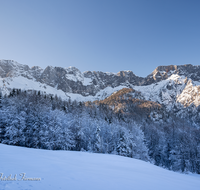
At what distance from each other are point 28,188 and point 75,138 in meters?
28.7

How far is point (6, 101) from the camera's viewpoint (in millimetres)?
32000

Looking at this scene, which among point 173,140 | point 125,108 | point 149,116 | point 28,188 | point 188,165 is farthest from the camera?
point 125,108

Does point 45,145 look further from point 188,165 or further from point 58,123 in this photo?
point 188,165

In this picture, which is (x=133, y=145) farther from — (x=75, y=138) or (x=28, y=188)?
(x=28, y=188)

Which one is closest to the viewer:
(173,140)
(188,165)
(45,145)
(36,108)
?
(45,145)

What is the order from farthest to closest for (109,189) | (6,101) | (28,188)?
(6,101)
(109,189)
(28,188)

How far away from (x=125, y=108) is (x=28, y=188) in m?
151

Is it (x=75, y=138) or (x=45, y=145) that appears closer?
(x=45, y=145)

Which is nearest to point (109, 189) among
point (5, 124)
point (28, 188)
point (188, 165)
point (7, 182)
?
point (28, 188)

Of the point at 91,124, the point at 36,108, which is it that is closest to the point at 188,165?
the point at 91,124

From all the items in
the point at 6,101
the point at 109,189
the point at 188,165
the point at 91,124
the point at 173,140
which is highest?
the point at 6,101

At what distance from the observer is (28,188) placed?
4773 millimetres

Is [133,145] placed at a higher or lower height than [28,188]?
lower

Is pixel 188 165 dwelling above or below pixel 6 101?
below
